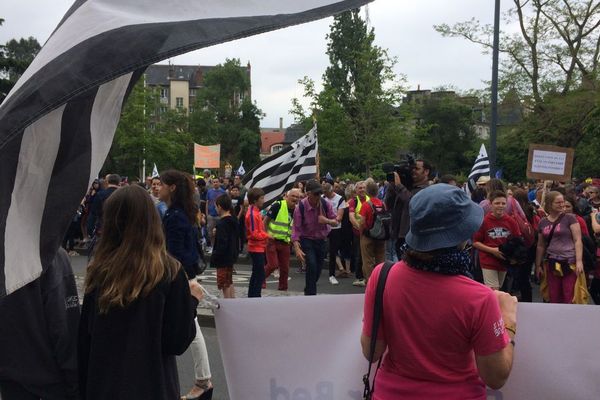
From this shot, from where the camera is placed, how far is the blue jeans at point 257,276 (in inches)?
356

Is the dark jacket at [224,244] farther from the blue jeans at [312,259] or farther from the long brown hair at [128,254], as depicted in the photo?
the long brown hair at [128,254]

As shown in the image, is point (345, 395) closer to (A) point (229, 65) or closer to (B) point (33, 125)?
(B) point (33, 125)

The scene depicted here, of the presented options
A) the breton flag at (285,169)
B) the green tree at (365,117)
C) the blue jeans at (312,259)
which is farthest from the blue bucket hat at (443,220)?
the green tree at (365,117)

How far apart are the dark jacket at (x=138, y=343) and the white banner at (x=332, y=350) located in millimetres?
594

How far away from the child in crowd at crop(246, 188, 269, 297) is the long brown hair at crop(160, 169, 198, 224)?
3481mm

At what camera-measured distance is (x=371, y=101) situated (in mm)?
34438

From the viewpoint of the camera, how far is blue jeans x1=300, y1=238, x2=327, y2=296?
9.95 meters

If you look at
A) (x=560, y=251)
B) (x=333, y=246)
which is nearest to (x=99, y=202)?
(x=333, y=246)

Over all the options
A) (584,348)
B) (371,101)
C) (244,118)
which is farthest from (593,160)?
(244,118)

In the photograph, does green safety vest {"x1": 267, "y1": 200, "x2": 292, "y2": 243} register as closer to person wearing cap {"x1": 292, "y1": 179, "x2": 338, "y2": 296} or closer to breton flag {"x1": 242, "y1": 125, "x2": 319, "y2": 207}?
person wearing cap {"x1": 292, "y1": 179, "x2": 338, "y2": 296}

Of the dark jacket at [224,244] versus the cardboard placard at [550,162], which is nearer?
the dark jacket at [224,244]

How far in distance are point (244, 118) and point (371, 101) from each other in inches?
2319

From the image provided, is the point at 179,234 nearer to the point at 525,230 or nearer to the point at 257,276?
the point at 257,276

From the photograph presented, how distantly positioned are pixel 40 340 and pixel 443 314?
1658mm
